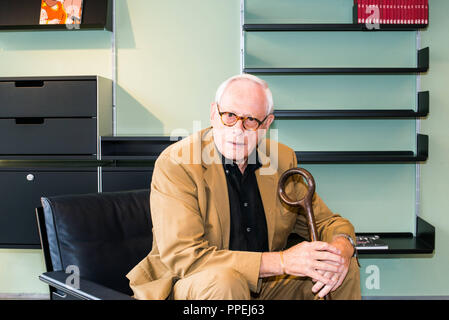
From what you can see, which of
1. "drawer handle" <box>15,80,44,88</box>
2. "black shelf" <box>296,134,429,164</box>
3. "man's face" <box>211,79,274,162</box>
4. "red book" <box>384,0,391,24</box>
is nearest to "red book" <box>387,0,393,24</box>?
"red book" <box>384,0,391,24</box>

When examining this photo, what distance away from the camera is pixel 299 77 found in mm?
3078

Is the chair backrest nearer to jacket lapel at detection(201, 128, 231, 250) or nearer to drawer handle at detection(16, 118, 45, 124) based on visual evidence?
jacket lapel at detection(201, 128, 231, 250)

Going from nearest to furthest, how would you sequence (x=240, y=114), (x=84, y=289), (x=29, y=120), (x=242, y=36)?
(x=84, y=289)
(x=240, y=114)
(x=29, y=120)
(x=242, y=36)

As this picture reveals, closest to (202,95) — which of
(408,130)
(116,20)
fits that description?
(116,20)

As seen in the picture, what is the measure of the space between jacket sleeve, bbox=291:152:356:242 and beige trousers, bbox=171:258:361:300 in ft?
0.48

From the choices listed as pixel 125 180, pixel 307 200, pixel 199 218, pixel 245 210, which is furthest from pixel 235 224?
pixel 125 180

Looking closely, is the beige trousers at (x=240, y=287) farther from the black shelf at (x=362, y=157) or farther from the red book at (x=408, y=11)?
the red book at (x=408, y=11)

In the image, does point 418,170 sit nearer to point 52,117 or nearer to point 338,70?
point 338,70

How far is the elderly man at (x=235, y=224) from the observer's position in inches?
61.0

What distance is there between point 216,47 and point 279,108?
574 millimetres

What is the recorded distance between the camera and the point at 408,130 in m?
3.10

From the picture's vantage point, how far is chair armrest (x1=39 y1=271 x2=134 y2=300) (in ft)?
4.82

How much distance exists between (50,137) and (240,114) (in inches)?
62.6
